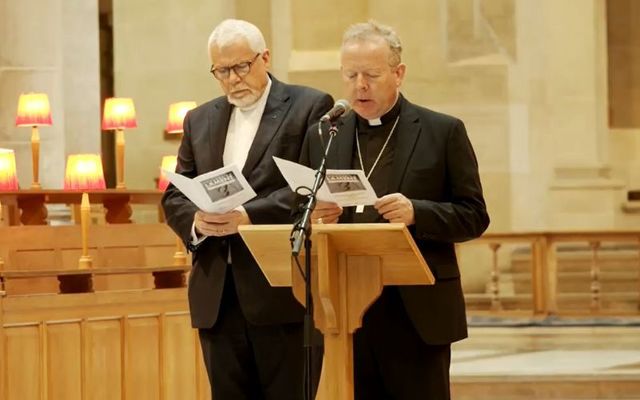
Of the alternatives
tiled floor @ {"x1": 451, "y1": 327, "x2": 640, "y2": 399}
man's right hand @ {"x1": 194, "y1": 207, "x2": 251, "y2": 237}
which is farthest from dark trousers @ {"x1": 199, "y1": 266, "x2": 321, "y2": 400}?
tiled floor @ {"x1": 451, "y1": 327, "x2": 640, "y2": 399}

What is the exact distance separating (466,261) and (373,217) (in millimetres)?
7988

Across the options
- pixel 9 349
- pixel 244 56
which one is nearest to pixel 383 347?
pixel 244 56

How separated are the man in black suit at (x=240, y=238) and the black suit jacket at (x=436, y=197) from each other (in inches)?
12.3

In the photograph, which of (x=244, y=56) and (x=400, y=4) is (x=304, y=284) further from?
(x=400, y=4)

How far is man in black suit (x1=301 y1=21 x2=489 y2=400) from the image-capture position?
12.9 feet

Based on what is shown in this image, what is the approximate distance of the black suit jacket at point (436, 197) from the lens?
3.94 metres

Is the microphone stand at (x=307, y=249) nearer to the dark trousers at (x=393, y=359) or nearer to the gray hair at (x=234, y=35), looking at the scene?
the dark trousers at (x=393, y=359)

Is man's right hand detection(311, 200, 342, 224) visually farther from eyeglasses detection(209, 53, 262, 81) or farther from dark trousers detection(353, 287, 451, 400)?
eyeglasses detection(209, 53, 262, 81)

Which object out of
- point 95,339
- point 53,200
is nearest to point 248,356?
point 95,339

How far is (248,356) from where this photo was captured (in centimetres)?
436

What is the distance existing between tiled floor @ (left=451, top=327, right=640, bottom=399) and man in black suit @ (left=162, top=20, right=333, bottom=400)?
3696 mm

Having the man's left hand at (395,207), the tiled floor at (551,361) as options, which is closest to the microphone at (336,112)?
the man's left hand at (395,207)

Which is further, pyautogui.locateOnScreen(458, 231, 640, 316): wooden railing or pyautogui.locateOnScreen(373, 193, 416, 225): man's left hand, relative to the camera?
pyautogui.locateOnScreen(458, 231, 640, 316): wooden railing

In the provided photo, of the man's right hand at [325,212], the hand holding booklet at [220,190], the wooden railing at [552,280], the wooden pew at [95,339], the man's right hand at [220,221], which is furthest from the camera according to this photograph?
the wooden railing at [552,280]
